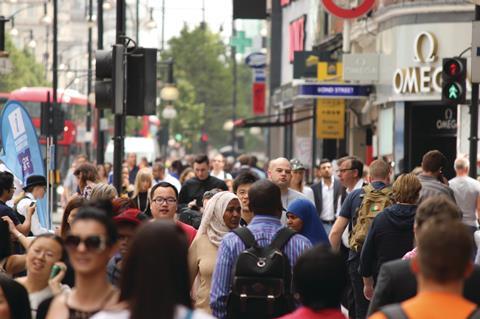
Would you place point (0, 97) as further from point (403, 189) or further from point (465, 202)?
point (403, 189)

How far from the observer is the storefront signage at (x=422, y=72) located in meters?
37.7

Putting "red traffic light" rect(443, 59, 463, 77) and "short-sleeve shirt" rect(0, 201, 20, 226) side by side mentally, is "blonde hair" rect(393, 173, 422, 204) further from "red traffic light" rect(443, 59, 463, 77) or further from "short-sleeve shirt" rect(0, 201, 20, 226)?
"red traffic light" rect(443, 59, 463, 77)

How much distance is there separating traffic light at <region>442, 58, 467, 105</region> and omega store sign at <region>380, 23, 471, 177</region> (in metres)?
13.8

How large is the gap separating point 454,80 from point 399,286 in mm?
14862

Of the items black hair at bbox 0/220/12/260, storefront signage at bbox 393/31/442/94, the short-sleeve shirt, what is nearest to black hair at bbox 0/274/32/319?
black hair at bbox 0/220/12/260

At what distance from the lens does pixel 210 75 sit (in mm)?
115375

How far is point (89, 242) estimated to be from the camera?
691 cm

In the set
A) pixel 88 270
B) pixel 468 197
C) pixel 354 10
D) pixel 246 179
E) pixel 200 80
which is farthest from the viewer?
pixel 200 80

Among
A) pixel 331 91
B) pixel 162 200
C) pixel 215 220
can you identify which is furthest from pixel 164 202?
pixel 331 91

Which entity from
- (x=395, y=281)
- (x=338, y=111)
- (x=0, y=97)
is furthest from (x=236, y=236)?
(x=0, y=97)

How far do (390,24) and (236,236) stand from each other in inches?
1197

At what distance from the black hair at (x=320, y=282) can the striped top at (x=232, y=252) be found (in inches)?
131

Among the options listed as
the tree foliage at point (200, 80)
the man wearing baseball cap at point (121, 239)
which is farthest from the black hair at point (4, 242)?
the tree foliage at point (200, 80)

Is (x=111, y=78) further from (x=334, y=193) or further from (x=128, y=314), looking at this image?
(x=128, y=314)
